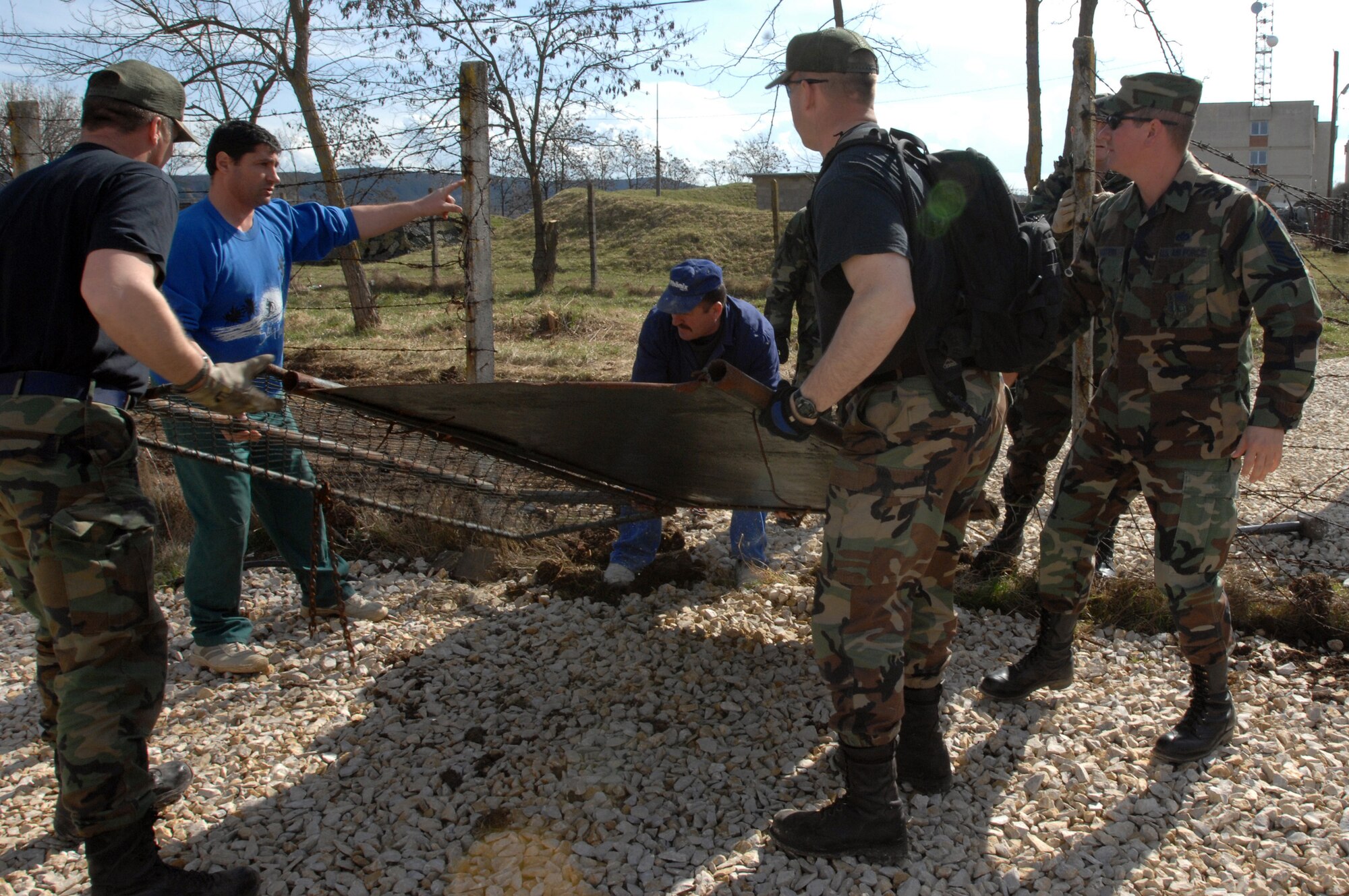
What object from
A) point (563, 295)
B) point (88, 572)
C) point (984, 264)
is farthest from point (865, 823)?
point (563, 295)

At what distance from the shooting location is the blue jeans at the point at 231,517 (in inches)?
141

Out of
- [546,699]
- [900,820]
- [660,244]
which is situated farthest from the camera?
[660,244]

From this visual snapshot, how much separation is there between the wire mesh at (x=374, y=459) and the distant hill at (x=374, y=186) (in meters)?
1.55

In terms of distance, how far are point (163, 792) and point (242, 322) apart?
1650 millimetres

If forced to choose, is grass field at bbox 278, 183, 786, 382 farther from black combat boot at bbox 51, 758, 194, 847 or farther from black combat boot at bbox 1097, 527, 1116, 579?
black combat boot at bbox 1097, 527, 1116, 579

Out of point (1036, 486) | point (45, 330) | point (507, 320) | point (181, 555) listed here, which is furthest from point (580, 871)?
point (507, 320)

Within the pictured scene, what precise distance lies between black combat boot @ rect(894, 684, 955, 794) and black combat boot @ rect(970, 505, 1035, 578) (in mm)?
1759

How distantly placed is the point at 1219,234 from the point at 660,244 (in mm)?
23738

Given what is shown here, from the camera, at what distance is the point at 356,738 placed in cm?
334

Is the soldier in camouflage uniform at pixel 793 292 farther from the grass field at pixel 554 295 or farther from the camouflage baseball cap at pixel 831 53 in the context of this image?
the camouflage baseball cap at pixel 831 53

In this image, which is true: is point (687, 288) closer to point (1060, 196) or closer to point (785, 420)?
point (785, 420)

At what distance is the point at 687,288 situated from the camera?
3.82 meters

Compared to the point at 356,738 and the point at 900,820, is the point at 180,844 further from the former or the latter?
the point at 900,820

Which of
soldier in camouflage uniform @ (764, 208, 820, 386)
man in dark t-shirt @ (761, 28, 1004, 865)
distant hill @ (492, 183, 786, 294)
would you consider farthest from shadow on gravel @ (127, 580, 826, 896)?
distant hill @ (492, 183, 786, 294)
